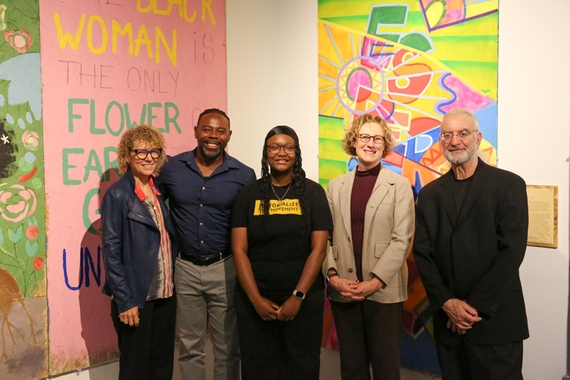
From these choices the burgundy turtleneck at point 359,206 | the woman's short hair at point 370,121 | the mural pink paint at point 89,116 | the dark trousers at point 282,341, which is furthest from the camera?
the mural pink paint at point 89,116

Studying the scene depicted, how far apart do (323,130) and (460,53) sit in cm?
110

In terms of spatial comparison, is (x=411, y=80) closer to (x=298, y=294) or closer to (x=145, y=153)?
(x=298, y=294)

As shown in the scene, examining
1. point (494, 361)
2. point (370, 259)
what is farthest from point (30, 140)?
point (494, 361)

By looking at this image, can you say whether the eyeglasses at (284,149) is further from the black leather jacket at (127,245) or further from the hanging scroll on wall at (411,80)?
the hanging scroll on wall at (411,80)

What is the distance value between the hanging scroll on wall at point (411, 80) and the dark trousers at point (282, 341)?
0.91m

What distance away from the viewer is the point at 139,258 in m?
2.75

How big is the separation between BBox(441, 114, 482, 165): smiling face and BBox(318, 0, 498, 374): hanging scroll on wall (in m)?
0.57

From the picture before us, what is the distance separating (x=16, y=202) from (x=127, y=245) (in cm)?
70

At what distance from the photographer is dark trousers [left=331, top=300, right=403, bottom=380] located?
2.82 m

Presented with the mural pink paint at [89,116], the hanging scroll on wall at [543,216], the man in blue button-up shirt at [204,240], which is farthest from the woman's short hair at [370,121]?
the mural pink paint at [89,116]

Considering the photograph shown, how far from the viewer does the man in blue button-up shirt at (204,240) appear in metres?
3.03

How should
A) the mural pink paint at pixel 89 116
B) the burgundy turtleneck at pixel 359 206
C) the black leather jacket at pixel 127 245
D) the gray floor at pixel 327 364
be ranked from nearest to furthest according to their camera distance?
the black leather jacket at pixel 127 245 → the burgundy turtleneck at pixel 359 206 → the mural pink paint at pixel 89 116 → the gray floor at pixel 327 364

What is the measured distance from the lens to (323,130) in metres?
3.97

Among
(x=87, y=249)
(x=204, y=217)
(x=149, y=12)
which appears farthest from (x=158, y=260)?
(x=149, y=12)
